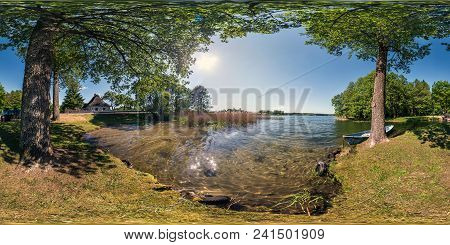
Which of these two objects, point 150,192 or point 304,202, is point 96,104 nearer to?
point 150,192

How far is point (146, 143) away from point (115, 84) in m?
0.87

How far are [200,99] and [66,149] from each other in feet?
6.31

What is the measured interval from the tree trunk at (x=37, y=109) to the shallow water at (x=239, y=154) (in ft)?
2.24

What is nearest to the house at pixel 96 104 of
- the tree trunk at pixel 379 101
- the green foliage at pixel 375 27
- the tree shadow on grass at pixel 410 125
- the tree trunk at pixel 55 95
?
the tree trunk at pixel 55 95

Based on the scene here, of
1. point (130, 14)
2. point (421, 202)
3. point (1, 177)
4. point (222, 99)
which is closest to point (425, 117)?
point (421, 202)

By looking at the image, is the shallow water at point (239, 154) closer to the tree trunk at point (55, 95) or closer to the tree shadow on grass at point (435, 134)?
the tree trunk at point (55, 95)

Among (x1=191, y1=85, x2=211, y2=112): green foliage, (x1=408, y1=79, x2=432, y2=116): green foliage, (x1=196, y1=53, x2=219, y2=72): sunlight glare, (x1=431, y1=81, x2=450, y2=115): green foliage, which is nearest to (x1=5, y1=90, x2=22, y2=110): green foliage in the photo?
(x1=191, y1=85, x2=211, y2=112): green foliage

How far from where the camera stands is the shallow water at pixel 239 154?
15.1ft

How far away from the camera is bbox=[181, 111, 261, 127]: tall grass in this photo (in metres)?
4.41

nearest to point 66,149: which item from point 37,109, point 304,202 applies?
point 37,109

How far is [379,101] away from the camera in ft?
15.6

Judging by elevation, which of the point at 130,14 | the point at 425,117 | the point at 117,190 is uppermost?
the point at 130,14

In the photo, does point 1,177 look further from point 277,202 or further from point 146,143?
point 277,202

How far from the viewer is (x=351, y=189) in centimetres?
465
